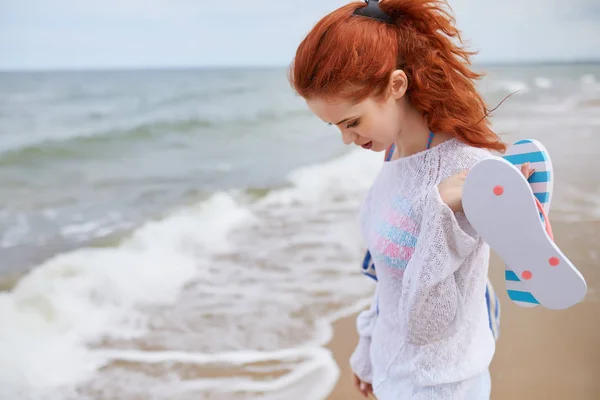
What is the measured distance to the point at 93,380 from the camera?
284 centimetres

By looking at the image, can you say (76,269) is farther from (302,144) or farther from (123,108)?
(123,108)

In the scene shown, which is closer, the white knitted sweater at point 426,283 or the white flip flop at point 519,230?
the white flip flop at point 519,230

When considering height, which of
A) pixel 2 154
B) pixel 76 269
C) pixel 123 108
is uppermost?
pixel 76 269

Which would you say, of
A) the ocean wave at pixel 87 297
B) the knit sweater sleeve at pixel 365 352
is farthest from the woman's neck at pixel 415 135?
the ocean wave at pixel 87 297

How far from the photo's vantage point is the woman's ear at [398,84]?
111cm

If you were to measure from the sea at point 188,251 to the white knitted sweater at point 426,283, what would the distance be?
0.31 m

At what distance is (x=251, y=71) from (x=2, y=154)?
20.4 metres

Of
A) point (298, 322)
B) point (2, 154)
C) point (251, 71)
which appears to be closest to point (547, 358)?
point (298, 322)

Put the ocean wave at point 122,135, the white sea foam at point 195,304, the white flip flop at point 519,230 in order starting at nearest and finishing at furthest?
the white flip flop at point 519,230 → the white sea foam at point 195,304 → the ocean wave at point 122,135

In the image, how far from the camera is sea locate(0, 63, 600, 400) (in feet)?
9.46

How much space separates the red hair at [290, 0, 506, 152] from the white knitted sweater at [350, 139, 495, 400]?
6 centimetres

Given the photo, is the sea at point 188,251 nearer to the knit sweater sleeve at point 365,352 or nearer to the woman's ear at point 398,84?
the woman's ear at point 398,84

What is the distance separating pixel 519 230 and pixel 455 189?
150 mm

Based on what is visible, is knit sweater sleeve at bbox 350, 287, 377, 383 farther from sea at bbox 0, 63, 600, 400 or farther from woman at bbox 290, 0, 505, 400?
sea at bbox 0, 63, 600, 400
